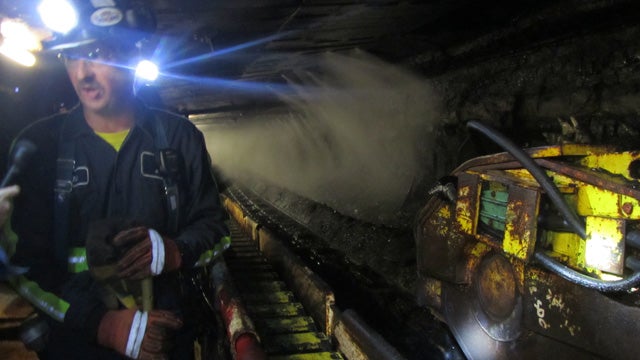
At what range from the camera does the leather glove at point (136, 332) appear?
75.7 inches

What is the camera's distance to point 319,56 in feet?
22.3

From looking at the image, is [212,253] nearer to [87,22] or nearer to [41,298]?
[41,298]

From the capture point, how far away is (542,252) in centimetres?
221

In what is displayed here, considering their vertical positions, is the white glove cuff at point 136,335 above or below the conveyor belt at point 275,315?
above

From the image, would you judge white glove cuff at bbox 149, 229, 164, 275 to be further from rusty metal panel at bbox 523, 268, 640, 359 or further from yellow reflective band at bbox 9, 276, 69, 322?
rusty metal panel at bbox 523, 268, 640, 359

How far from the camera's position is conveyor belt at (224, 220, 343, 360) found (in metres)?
3.13

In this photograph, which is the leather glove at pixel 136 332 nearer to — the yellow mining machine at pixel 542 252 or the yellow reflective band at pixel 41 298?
the yellow reflective band at pixel 41 298

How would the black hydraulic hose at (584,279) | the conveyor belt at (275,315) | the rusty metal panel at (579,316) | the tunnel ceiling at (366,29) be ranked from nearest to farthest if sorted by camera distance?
the black hydraulic hose at (584,279) → the rusty metal panel at (579,316) → the conveyor belt at (275,315) → the tunnel ceiling at (366,29)

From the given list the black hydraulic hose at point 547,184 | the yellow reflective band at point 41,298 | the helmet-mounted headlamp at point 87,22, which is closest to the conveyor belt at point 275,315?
the yellow reflective band at point 41,298

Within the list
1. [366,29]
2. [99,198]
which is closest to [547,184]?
[99,198]

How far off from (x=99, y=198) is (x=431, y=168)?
5.09 meters

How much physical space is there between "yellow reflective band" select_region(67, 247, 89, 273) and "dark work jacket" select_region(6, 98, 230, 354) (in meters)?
0.03

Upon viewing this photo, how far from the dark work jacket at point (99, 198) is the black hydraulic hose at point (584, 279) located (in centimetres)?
169

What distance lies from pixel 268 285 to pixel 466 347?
7.09 feet
